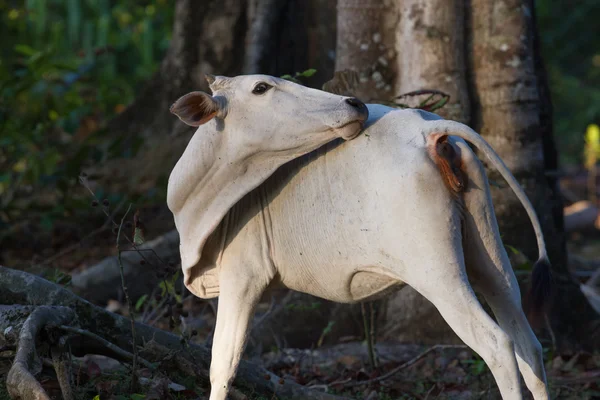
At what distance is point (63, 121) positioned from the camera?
8430mm

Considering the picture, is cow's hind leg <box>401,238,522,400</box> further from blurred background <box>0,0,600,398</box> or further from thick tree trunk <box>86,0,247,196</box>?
thick tree trunk <box>86,0,247,196</box>

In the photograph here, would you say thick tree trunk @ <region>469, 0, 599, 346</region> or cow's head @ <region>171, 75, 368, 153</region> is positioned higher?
cow's head @ <region>171, 75, 368, 153</region>

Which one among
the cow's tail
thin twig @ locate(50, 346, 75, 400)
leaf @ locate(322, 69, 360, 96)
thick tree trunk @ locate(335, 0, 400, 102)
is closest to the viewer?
the cow's tail

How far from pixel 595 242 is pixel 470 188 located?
27.1ft

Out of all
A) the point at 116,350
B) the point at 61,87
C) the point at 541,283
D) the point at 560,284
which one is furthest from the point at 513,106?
the point at 61,87

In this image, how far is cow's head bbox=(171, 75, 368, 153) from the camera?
3328 mm

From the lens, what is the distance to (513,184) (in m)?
3.45

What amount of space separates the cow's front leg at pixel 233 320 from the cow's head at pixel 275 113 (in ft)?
1.81

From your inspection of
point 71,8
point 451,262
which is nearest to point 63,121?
point 451,262

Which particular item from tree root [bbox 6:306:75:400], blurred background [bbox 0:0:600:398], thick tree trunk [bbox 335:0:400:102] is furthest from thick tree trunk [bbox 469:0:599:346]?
tree root [bbox 6:306:75:400]

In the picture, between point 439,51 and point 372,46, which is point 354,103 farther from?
point 372,46

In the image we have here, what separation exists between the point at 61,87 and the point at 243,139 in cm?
737

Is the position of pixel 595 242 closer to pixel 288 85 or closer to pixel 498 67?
pixel 498 67

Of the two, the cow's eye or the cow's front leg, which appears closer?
the cow's eye
